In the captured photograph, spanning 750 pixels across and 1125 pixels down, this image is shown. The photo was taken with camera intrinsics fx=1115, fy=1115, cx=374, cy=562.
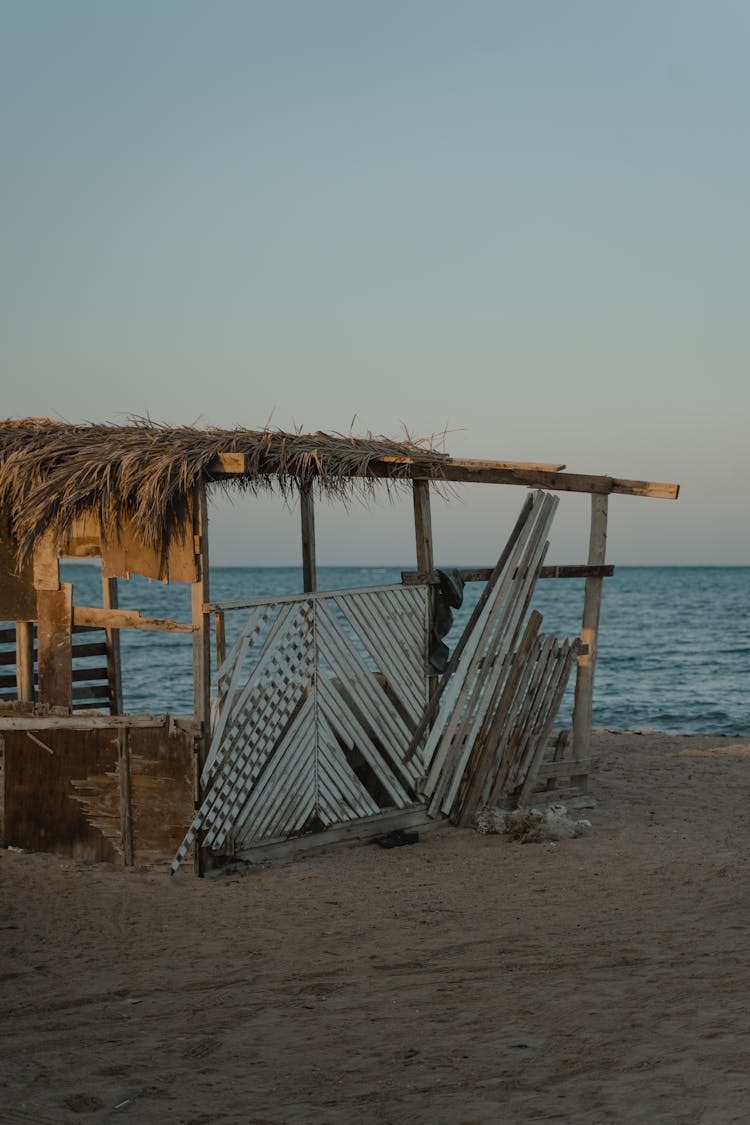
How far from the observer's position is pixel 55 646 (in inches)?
357

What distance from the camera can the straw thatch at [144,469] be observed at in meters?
7.73

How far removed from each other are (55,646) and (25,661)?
64.6 inches

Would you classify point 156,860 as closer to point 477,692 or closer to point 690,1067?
point 477,692

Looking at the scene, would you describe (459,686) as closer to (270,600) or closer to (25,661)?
(270,600)

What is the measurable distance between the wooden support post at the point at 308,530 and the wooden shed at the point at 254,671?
0.02m

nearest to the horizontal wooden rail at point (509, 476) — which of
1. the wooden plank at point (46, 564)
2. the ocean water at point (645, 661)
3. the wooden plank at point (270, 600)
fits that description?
the wooden plank at point (270, 600)

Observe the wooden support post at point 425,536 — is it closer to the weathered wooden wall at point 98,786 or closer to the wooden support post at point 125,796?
the weathered wooden wall at point 98,786

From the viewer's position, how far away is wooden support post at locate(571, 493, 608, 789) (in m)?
10.4

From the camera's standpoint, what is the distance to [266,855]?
323 inches

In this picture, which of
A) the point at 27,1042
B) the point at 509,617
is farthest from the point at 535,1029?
the point at 509,617

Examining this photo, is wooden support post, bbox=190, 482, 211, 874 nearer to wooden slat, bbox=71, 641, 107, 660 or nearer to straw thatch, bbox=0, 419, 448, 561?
straw thatch, bbox=0, 419, 448, 561

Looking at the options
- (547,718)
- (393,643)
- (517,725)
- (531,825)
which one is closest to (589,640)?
(547,718)

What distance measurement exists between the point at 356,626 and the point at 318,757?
1060mm

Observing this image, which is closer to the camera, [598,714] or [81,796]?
[81,796]
